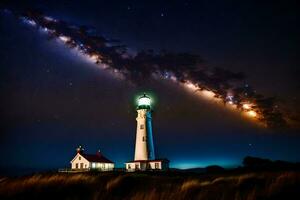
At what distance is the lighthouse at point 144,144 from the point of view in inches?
1793

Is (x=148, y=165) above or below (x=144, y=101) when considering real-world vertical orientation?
below

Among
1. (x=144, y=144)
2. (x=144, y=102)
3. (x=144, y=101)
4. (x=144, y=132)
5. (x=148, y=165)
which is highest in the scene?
(x=144, y=101)

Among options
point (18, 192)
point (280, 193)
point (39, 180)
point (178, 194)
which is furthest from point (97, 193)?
point (280, 193)

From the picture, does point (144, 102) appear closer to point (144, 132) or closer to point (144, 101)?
point (144, 101)

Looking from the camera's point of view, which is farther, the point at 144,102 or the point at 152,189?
the point at 144,102

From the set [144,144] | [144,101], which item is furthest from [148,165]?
[144,101]

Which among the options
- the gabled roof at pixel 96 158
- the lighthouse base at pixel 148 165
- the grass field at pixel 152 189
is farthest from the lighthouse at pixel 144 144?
the grass field at pixel 152 189

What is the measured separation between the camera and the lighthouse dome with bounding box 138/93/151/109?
49.2 meters

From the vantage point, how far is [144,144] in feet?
154

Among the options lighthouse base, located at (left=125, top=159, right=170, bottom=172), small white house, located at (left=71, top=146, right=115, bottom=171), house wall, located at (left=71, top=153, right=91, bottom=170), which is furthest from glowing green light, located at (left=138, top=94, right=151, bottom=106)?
house wall, located at (left=71, top=153, right=91, bottom=170)

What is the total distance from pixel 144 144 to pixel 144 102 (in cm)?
700

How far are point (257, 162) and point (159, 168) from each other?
15234mm

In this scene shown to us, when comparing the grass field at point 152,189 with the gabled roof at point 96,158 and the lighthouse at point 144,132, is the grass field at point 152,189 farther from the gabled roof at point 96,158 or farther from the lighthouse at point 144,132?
the gabled roof at point 96,158

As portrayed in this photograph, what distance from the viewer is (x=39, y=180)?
14.5 metres
